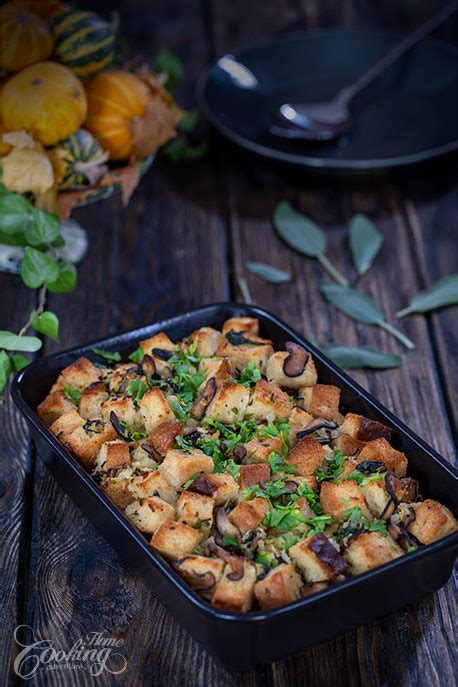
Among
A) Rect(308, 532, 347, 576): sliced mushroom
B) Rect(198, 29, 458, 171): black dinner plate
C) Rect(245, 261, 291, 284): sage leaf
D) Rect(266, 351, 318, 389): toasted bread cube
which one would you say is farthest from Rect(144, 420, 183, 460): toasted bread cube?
Rect(198, 29, 458, 171): black dinner plate

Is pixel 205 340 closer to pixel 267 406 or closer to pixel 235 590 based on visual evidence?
pixel 267 406

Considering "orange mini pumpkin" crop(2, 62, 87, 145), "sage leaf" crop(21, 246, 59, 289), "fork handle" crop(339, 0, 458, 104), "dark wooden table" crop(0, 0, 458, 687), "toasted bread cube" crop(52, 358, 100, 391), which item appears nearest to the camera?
"dark wooden table" crop(0, 0, 458, 687)

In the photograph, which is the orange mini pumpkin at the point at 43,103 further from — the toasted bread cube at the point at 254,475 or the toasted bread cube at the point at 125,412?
the toasted bread cube at the point at 254,475

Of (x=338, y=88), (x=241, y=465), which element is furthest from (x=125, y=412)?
(x=338, y=88)

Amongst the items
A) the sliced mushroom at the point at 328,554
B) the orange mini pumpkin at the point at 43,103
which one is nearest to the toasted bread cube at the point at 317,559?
the sliced mushroom at the point at 328,554

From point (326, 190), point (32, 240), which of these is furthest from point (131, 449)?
point (326, 190)

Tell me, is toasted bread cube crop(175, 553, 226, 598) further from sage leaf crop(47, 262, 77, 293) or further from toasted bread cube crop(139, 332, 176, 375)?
sage leaf crop(47, 262, 77, 293)

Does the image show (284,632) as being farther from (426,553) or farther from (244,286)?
(244,286)
